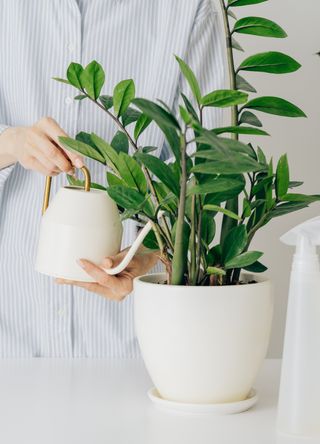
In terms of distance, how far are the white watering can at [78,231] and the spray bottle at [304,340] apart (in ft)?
0.80

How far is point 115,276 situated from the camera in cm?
120

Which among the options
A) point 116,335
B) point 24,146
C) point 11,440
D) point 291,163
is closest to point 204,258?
point 11,440

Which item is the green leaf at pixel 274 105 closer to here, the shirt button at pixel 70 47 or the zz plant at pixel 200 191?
the zz plant at pixel 200 191

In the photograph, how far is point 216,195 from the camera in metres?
0.97

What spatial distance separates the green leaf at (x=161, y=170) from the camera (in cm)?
90

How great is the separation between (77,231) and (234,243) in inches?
8.7

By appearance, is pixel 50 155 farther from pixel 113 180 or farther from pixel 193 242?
pixel 193 242

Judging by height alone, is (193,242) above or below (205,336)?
above

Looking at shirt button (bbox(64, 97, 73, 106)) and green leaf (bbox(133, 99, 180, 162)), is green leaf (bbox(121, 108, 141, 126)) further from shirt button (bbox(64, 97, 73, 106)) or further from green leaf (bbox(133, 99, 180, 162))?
shirt button (bbox(64, 97, 73, 106))

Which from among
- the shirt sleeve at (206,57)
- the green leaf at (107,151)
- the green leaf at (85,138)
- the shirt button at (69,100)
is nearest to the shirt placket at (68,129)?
the shirt button at (69,100)

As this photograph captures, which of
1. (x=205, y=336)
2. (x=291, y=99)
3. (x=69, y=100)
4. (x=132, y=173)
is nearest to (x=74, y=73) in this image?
(x=132, y=173)

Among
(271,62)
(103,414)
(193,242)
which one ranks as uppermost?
(271,62)

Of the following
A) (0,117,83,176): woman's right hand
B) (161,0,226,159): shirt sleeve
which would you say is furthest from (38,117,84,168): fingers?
(161,0,226,159): shirt sleeve

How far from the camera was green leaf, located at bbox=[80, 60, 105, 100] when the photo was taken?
0.98 meters
